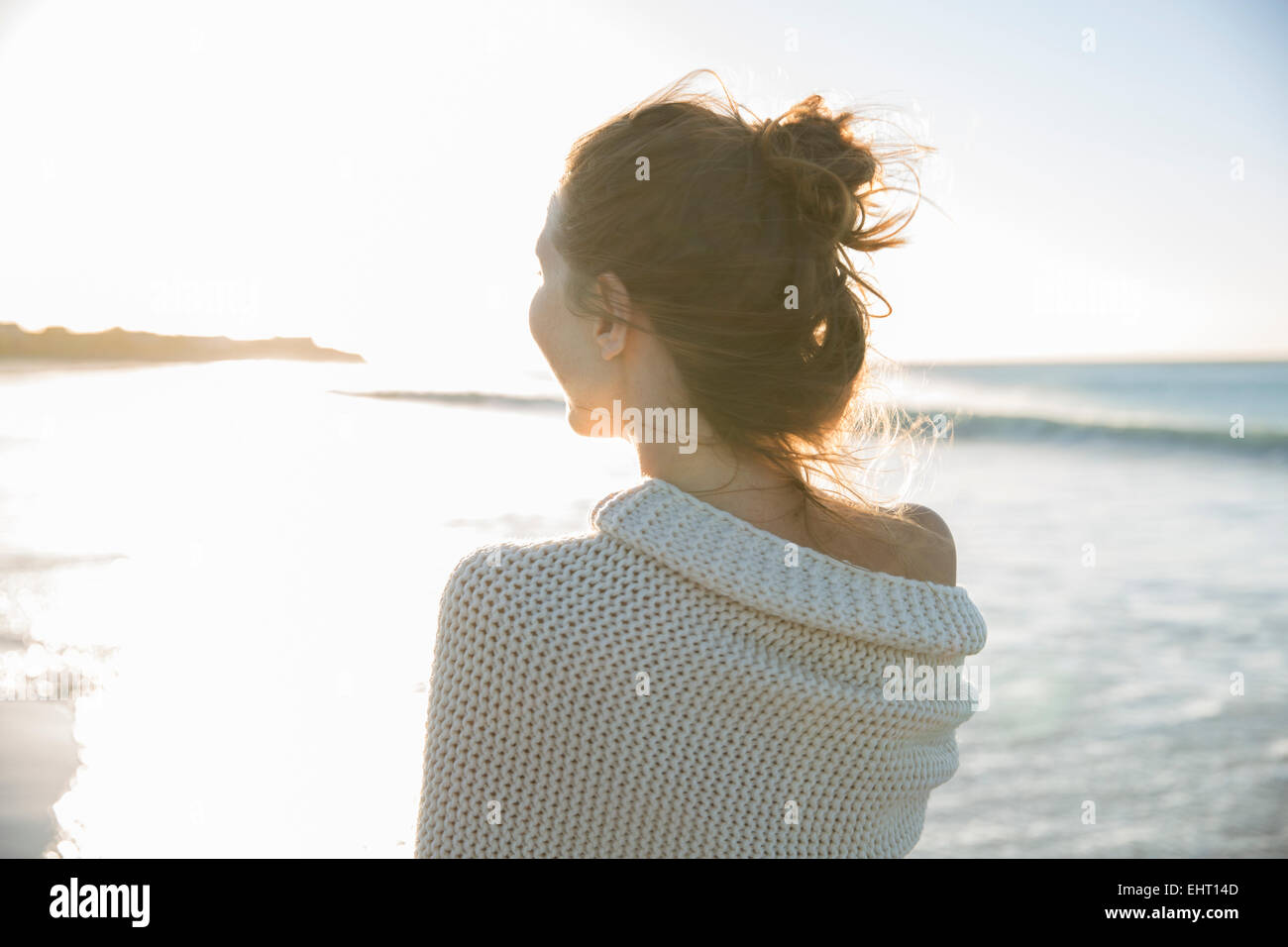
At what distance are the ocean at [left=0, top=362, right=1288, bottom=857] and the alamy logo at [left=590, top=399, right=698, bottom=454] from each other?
559 millimetres

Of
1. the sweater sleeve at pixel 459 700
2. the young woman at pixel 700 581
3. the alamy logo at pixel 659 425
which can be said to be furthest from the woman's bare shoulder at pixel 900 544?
the sweater sleeve at pixel 459 700

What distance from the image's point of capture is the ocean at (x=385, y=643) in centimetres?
352

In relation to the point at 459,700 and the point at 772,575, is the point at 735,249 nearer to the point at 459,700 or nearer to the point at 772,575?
the point at 772,575

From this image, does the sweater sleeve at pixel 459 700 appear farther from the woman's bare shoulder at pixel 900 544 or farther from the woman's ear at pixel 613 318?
the woman's bare shoulder at pixel 900 544

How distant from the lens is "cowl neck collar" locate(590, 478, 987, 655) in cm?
140

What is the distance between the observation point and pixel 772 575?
1442 mm

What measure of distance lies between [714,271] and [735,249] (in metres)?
0.05

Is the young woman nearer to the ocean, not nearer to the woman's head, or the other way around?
the woman's head

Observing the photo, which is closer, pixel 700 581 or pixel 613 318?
pixel 700 581

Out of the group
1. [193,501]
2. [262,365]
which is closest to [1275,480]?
[193,501]
